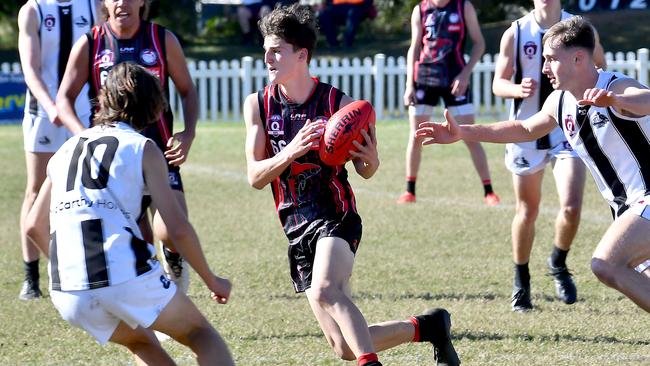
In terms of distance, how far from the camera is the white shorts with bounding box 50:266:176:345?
444cm

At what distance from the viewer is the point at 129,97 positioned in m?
4.66

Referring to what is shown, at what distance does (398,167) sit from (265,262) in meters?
5.70

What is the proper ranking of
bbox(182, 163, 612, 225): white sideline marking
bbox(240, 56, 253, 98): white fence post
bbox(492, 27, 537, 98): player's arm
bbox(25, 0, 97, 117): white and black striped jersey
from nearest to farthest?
bbox(492, 27, 537, 98): player's arm → bbox(25, 0, 97, 117): white and black striped jersey → bbox(182, 163, 612, 225): white sideline marking → bbox(240, 56, 253, 98): white fence post

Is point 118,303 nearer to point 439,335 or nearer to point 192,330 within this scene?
point 192,330

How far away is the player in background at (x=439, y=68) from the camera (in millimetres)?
11883

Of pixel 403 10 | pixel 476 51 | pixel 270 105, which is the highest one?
pixel 270 105

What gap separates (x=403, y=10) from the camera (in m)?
32.1

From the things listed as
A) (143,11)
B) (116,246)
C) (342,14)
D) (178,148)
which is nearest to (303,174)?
(178,148)

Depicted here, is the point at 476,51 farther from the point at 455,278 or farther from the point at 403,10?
the point at 403,10

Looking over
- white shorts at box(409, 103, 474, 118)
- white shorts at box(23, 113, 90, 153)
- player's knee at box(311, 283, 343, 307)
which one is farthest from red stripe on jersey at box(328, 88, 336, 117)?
white shorts at box(409, 103, 474, 118)

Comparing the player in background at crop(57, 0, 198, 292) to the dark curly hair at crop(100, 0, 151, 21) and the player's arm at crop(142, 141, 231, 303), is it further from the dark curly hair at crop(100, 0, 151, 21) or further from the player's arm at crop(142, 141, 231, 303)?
the player's arm at crop(142, 141, 231, 303)

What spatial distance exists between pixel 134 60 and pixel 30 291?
7.18ft

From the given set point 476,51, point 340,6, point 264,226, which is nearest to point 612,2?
point 340,6

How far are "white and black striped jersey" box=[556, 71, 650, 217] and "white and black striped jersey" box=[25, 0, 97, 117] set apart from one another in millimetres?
3458
